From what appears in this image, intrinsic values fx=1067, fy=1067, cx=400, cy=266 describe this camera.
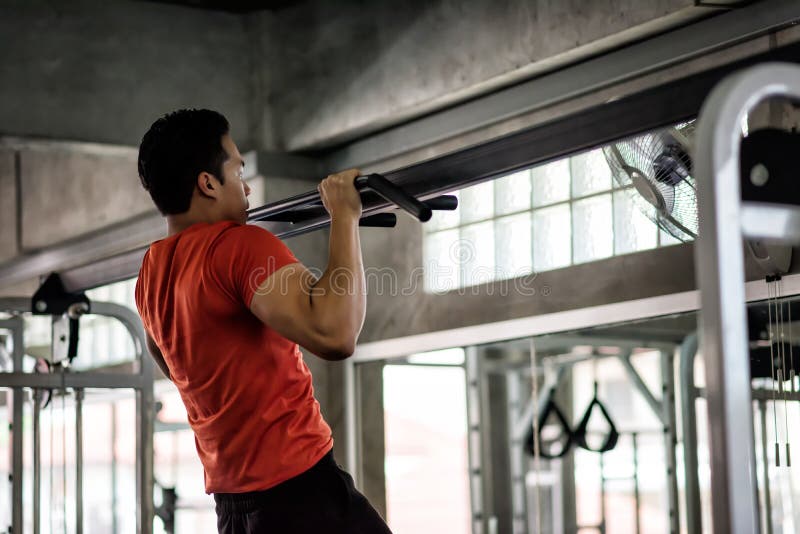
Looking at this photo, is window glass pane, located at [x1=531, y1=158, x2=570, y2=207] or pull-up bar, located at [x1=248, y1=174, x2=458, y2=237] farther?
window glass pane, located at [x1=531, y1=158, x2=570, y2=207]

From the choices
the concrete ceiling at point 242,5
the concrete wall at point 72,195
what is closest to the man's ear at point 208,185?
the concrete ceiling at point 242,5

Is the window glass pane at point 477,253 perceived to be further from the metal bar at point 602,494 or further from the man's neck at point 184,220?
the man's neck at point 184,220

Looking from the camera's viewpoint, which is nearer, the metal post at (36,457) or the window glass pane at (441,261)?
the metal post at (36,457)

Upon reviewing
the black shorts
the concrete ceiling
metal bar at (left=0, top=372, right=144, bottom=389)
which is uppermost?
the concrete ceiling

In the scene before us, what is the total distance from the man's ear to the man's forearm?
11.6 inches

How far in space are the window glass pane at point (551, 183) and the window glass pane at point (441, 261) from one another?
0.45m

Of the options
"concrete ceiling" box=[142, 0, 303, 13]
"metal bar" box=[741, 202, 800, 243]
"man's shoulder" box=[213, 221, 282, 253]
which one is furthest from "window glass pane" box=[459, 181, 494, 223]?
"metal bar" box=[741, 202, 800, 243]

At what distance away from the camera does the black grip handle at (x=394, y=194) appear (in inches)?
69.6

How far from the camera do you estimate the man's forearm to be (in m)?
1.63

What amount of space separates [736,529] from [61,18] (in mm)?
3273

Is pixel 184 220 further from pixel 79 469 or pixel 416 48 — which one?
pixel 416 48

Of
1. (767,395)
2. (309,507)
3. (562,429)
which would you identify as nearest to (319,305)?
(309,507)

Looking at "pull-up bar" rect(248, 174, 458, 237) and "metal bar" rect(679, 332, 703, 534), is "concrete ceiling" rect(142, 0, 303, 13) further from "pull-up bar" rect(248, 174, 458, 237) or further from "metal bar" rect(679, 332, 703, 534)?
"metal bar" rect(679, 332, 703, 534)

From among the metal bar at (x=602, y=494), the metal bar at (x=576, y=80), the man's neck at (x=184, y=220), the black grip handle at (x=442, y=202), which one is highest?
the metal bar at (x=576, y=80)
